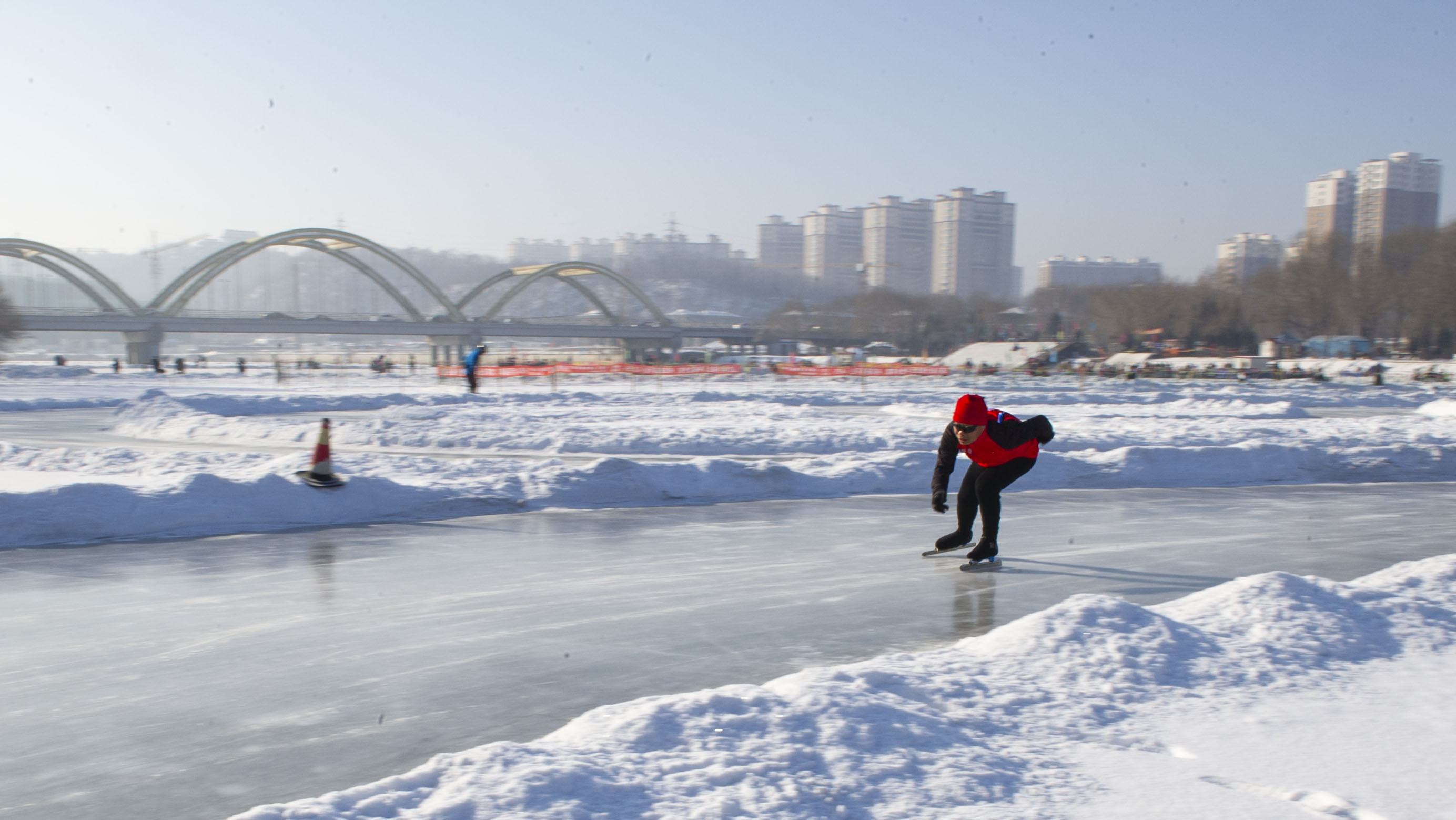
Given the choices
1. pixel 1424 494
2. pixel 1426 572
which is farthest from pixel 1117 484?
pixel 1426 572

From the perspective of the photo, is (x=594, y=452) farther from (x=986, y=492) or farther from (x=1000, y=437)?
(x=1000, y=437)

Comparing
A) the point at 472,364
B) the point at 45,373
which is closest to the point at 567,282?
the point at 45,373

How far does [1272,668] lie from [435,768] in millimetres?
3772

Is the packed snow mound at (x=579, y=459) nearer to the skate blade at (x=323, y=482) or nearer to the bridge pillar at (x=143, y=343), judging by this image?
the skate blade at (x=323, y=482)

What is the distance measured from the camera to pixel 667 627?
6242mm

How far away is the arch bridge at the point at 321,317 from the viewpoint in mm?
98312

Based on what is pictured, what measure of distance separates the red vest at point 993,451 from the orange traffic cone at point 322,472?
20.2 ft

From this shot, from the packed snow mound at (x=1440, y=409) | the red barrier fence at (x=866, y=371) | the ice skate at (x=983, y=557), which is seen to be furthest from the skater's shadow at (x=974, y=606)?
the red barrier fence at (x=866, y=371)

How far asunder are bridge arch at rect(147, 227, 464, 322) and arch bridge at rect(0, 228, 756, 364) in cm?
13

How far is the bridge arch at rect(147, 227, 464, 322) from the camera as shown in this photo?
402ft

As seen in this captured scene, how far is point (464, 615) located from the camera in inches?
255

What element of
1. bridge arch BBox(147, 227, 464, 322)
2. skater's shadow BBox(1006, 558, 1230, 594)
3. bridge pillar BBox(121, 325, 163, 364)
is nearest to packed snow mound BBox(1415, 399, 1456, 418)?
skater's shadow BBox(1006, 558, 1230, 594)

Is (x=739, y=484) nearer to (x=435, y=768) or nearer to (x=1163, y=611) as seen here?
(x=1163, y=611)

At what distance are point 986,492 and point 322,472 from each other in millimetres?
6427
